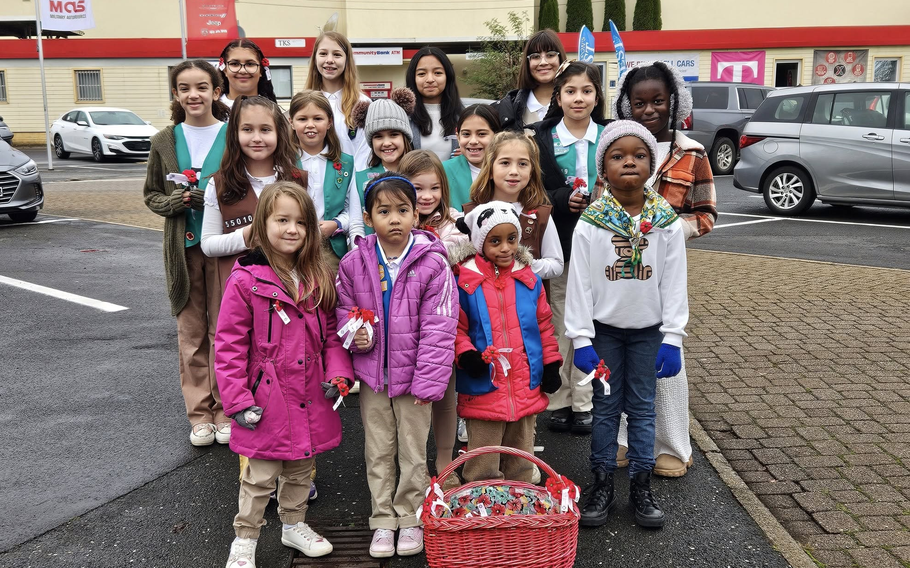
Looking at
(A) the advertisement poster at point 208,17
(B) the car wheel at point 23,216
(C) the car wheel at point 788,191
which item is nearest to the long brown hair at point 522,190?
(C) the car wheel at point 788,191

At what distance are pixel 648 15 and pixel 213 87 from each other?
32412 mm

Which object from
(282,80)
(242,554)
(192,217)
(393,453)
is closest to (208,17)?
(282,80)

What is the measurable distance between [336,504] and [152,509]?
0.87 meters

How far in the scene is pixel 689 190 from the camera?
411cm

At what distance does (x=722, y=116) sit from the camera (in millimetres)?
18656

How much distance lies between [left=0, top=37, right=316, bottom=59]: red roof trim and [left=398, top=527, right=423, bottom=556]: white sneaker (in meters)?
32.9

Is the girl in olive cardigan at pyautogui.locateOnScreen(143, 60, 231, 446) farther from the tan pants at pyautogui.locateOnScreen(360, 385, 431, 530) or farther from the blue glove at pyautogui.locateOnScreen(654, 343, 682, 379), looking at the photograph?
the blue glove at pyautogui.locateOnScreen(654, 343, 682, 379)

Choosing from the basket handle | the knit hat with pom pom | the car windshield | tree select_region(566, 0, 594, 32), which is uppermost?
tree select_region(566, 0, 594, 32)

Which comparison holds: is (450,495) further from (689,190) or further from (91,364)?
(91,364)

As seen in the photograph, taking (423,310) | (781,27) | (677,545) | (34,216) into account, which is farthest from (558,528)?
(781,27)

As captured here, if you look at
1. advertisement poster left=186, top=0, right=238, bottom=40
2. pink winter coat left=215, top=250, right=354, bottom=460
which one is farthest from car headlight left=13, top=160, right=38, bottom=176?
advertisement poster left=186, top=0, right=238, bottom=40

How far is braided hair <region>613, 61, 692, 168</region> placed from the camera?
406 cm

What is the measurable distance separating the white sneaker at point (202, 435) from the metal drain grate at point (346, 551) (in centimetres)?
117

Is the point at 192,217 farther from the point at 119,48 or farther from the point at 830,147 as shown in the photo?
the point at 119,48
